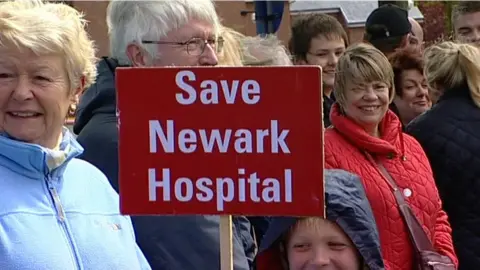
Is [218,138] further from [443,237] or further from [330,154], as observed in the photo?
[443,237]

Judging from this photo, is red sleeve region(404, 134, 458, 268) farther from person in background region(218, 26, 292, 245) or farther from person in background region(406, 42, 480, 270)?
person in background region(218, 26, 292, 245)

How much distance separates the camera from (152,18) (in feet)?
9.86

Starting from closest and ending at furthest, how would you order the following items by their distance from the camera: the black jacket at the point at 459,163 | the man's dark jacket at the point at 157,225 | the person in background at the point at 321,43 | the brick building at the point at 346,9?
1. the man's dark jacket at the point at 157,225
2. the black jacket at the point at 459,163
3. the person in background at the point at 321,43
4. the brick building at the point at 346,9

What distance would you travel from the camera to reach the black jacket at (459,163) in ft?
12.7

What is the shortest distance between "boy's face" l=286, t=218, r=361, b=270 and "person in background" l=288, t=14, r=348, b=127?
2.06m

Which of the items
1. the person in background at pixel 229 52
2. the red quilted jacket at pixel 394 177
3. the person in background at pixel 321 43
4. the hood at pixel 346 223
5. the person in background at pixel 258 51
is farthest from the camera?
the person in background at pixel 321 43

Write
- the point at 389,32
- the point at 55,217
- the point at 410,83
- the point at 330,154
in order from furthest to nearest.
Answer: the point at 389,32, the point at 410,83, the point at 330,154, the point at 55,217

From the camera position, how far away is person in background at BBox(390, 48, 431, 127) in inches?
197

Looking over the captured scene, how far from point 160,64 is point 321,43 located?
6.38ft

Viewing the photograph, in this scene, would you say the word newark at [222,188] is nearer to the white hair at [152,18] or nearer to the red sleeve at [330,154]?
the white hair at [152,18]

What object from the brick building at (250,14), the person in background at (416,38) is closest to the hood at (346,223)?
the person in background at (416,38)

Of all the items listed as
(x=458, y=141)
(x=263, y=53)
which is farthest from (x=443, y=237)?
(x=263, y=53)

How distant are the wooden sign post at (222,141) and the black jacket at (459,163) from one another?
5.34ft

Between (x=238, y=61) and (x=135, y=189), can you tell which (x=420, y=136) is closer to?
(x=238, y=61)
